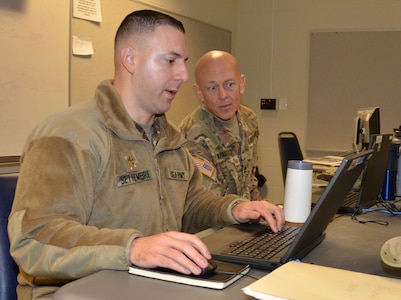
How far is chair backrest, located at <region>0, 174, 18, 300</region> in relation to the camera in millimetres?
1542

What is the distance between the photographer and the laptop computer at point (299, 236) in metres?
1.20

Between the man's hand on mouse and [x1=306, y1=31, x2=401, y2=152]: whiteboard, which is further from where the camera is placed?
[x1=306, y1=31, x2=401, y2=152]: whiteboard

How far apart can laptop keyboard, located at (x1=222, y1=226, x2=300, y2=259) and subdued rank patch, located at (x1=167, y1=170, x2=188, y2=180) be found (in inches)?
15.6

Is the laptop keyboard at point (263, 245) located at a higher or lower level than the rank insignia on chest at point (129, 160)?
lower

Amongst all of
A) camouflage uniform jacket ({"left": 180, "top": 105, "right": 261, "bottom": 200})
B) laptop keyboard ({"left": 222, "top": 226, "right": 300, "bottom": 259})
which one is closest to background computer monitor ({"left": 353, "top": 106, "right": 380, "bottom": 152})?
camouflage uniform jacket ({"left": 180, "top": 105, "right": 261, "bottom": 200})

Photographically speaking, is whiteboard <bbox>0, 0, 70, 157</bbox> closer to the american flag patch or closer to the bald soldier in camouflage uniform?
the bald soldier in camouflage uniform

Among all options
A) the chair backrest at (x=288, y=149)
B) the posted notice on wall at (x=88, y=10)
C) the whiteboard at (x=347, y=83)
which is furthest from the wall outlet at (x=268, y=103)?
the posted notice on wall at (x=88, y=10)

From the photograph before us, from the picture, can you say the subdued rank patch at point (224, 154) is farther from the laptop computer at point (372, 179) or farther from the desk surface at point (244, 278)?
the desk surface at point (244, 278)

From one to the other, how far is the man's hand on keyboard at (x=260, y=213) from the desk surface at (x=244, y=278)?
0.15m

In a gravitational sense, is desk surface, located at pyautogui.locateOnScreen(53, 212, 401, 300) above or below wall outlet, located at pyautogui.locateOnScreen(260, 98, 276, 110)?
below

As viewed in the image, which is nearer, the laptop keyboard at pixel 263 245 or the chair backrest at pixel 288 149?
the laptop keyboard at pixel 263 245

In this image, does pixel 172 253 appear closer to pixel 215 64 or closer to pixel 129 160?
pixel 129 160

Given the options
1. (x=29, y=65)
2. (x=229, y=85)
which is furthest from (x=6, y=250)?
(x=229, y=85)

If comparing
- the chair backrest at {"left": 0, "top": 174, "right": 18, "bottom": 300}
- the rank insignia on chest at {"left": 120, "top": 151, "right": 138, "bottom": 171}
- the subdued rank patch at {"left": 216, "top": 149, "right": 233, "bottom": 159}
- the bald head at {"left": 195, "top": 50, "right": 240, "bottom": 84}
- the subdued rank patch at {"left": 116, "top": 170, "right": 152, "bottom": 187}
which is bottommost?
the chair backrest at {"left": 0, "top": 174, "right": 18, "bottom": 300}
